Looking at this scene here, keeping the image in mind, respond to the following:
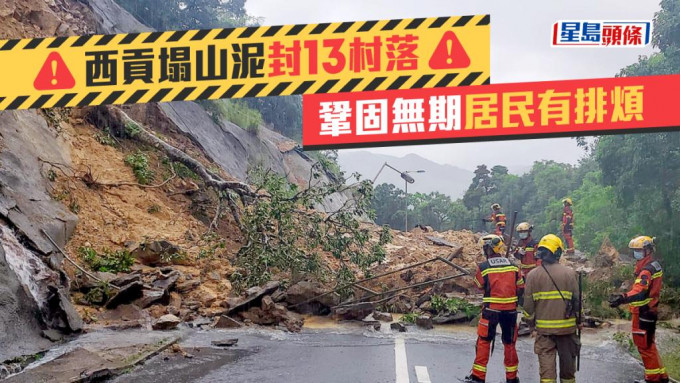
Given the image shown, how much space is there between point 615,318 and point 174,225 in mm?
10762

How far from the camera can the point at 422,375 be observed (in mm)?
7348

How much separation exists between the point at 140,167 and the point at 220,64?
35.4 ft

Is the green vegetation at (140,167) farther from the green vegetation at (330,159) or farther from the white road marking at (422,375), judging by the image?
the white road marking at (422,375)

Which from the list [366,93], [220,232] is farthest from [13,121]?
[366,93]

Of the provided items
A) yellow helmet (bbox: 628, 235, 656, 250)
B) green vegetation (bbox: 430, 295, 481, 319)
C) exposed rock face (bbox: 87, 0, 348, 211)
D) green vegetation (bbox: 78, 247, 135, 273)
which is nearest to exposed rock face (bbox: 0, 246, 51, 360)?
green vegetation (bbox: 78, 247, 135, 273)

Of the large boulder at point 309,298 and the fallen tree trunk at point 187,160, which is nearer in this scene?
the large boulder at point 309,298

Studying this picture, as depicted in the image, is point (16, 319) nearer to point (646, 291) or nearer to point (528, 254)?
point (646, 291)

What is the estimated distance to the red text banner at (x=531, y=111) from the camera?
7.31 metres

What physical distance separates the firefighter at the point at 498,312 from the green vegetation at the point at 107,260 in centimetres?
828

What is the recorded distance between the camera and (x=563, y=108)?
734 cm

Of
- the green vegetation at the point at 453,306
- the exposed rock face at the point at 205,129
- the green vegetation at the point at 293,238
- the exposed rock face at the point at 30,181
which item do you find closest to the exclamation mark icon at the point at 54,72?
the exposed rock face at the point at 30,181

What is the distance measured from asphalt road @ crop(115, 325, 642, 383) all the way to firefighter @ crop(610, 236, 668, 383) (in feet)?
1.45

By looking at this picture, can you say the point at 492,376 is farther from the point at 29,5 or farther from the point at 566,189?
the point at 566,189

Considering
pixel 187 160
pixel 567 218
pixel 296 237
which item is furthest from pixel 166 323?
pixel 567 218
